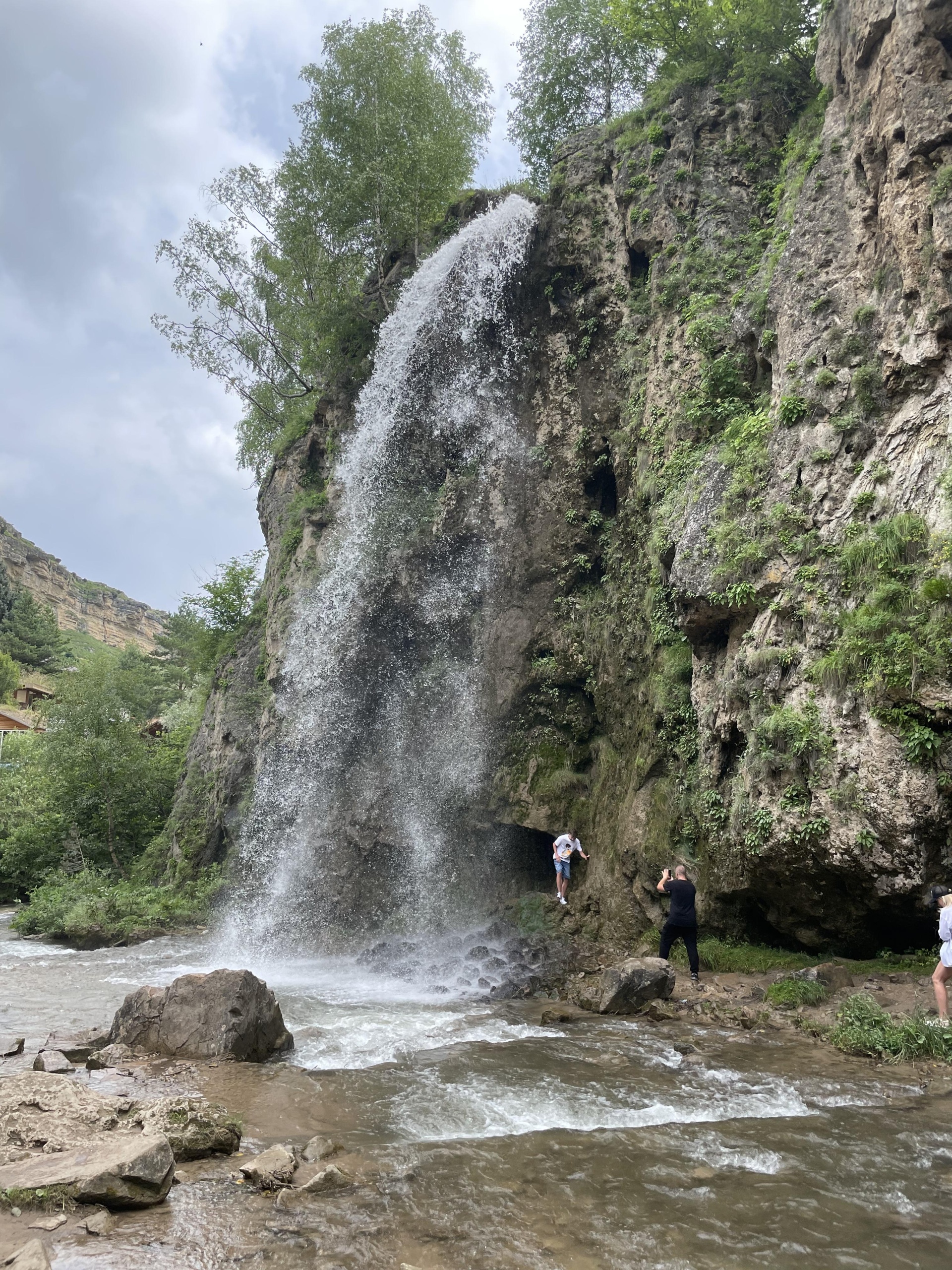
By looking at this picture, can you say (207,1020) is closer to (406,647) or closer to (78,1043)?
(78,1043)

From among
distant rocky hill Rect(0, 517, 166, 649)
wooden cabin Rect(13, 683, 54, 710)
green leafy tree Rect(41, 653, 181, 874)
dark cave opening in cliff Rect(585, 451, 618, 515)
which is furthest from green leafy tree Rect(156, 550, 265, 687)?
distant rocky hill Rect(0, 517, 166, 649)

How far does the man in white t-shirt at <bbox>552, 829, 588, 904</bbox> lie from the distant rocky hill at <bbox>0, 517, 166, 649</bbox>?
277 ft

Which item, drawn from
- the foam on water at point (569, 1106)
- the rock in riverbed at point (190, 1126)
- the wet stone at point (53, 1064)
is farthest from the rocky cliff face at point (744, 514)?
the wet stone at point (53, 1064)

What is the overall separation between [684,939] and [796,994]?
2.33 meters

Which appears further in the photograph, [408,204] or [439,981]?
→ [408,204]

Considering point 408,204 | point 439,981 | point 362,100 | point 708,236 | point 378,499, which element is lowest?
point 439,981

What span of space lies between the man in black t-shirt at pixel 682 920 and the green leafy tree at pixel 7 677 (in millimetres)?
69116

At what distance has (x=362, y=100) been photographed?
1150 inches

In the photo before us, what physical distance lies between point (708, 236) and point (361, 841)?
701 inches

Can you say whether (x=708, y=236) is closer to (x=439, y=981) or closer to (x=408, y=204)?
(x=408, y=204)

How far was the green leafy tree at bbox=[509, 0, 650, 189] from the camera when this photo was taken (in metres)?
28.3

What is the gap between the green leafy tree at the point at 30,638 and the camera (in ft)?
241

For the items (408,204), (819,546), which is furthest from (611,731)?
(408,204)

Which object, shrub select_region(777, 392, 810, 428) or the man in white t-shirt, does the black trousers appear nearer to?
the man in white t-shirt
